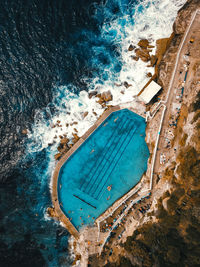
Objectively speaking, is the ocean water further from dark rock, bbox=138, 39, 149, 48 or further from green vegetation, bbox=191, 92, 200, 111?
green vegetation, bbox=191, 92, 200, 111

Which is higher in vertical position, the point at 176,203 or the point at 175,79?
the point at 175,79

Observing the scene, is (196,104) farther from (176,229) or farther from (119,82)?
(176,229)

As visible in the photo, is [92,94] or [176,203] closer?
[176,203]

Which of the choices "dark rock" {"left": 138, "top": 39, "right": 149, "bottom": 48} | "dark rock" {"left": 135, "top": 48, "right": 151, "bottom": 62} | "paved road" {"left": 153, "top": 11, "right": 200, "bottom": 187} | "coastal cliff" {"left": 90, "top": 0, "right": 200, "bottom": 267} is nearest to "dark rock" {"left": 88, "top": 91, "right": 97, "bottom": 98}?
"dark rock" {"left": 135, "top": 48, "right": 151, "bottom": 62}

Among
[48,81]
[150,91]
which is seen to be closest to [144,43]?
[150,91]

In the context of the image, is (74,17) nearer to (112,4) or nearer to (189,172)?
(112,4)

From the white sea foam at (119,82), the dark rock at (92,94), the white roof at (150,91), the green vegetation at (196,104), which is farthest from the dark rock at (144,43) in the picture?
the green vegetation at (196,104)
